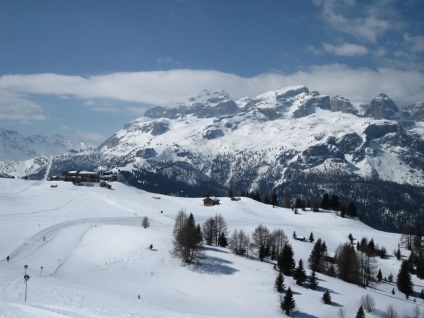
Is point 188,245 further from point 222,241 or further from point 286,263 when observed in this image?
point 222,241

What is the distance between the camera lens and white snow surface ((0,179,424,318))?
157ft

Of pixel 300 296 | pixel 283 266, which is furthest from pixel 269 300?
pixel 283 266

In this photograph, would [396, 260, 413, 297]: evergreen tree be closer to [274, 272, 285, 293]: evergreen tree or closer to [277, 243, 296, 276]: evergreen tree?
[277, 243, 296, 276]: evergreen tree

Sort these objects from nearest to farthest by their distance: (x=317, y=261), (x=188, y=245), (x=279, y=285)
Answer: (x=279, y=285) < (x=188, y=245) < (x=317, y=261)

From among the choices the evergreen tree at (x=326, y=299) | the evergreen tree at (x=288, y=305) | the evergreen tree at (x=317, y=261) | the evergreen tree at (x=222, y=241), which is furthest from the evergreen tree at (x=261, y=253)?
the evergreen tree at (x=288, y=305)

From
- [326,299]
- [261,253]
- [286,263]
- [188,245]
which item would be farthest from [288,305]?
[261,253]

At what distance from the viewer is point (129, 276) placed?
7112 centimetres

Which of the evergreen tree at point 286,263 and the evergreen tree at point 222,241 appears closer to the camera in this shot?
the evergreen tree at point 286,263

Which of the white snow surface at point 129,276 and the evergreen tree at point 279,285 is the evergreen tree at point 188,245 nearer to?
the white snow surface at point 129,276

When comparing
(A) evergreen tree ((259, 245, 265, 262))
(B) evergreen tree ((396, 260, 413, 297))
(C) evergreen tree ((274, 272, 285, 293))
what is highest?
(A) evergreen tree ((259, 245, 265, 262))

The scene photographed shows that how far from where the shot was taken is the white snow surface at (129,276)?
47781 millimetres

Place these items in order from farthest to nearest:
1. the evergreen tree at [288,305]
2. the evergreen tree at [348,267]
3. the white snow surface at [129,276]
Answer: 1. the evergreen tree at [348,267]
2. the evergreen tree at [288,305]
3. the white snow surface at [129,276]

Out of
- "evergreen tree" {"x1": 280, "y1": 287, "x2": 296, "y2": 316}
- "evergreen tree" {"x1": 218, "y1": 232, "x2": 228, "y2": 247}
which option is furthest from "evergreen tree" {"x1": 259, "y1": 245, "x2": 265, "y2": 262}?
"evergreen tree" {"x1": 280, "y1": 287, "x2": 296, "y2": 316}

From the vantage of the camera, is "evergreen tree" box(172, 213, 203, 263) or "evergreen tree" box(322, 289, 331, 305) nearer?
"evergreen tree" box(322, 289, 331, 305)
